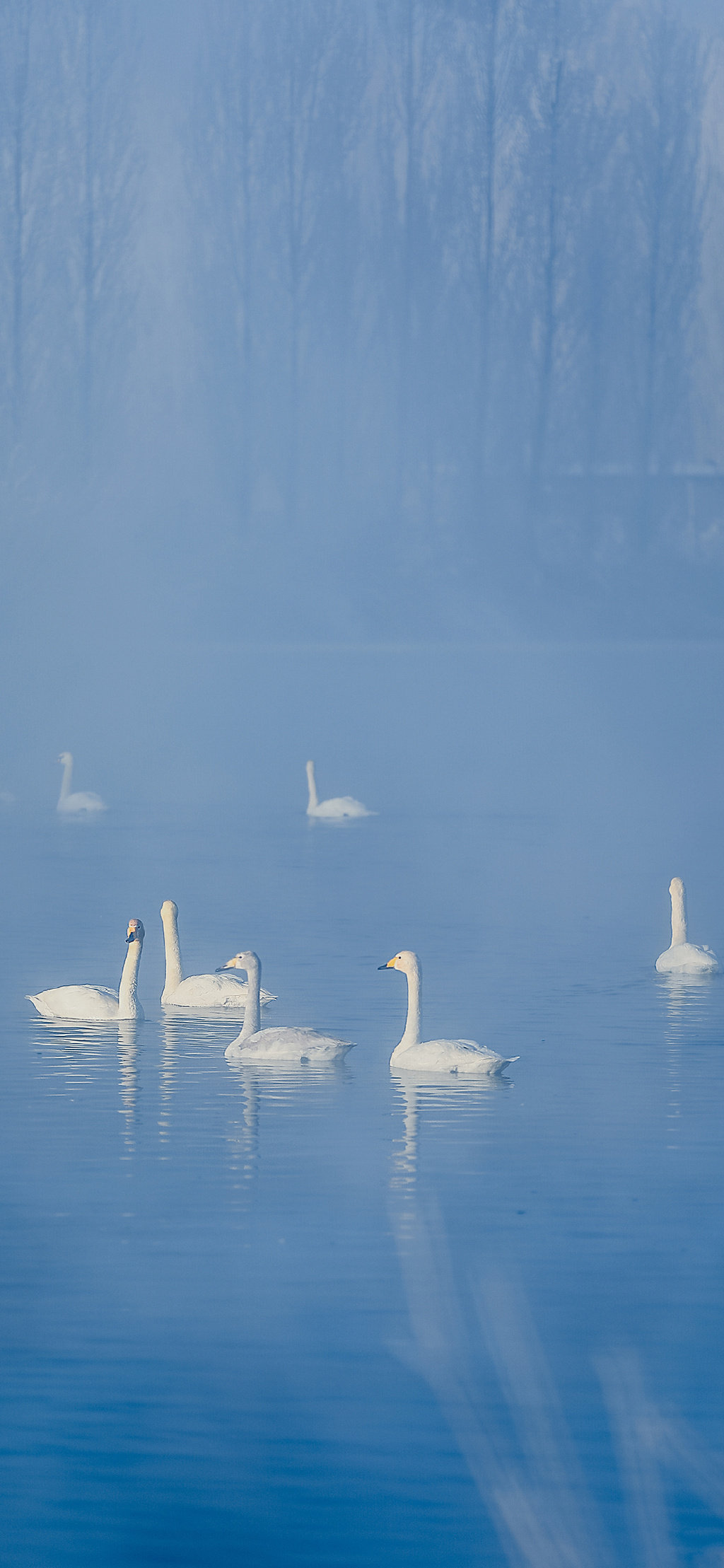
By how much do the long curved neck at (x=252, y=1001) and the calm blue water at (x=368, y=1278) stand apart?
0.36 meters

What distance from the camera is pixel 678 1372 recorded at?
10172mm

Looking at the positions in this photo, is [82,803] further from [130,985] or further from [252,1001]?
[252,1001]

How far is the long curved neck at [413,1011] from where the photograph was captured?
1644 centimetres

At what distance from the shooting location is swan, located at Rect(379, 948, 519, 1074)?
15898 mm

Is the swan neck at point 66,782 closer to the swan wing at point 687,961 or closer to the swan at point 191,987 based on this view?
the swan wing at point 687,961

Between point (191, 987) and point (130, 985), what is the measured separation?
1.22 m

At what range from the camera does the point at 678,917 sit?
2162 centimetres

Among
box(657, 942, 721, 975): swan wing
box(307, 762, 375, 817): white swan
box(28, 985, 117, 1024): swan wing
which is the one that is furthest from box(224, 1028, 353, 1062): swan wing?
box(307, 762, 375, 817): white swan

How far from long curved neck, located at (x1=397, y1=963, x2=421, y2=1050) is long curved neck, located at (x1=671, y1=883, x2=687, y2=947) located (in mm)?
5016

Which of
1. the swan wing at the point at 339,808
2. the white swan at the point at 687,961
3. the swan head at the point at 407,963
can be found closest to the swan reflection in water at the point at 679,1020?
the white swan at the point at 687,961

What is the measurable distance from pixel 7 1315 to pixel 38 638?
56.8 m

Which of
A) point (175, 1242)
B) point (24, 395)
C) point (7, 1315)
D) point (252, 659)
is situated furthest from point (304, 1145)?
point (24, 395)

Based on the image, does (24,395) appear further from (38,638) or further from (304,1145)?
(304,1145)

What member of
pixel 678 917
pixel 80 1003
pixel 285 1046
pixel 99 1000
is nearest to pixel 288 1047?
pixel 285 1046
